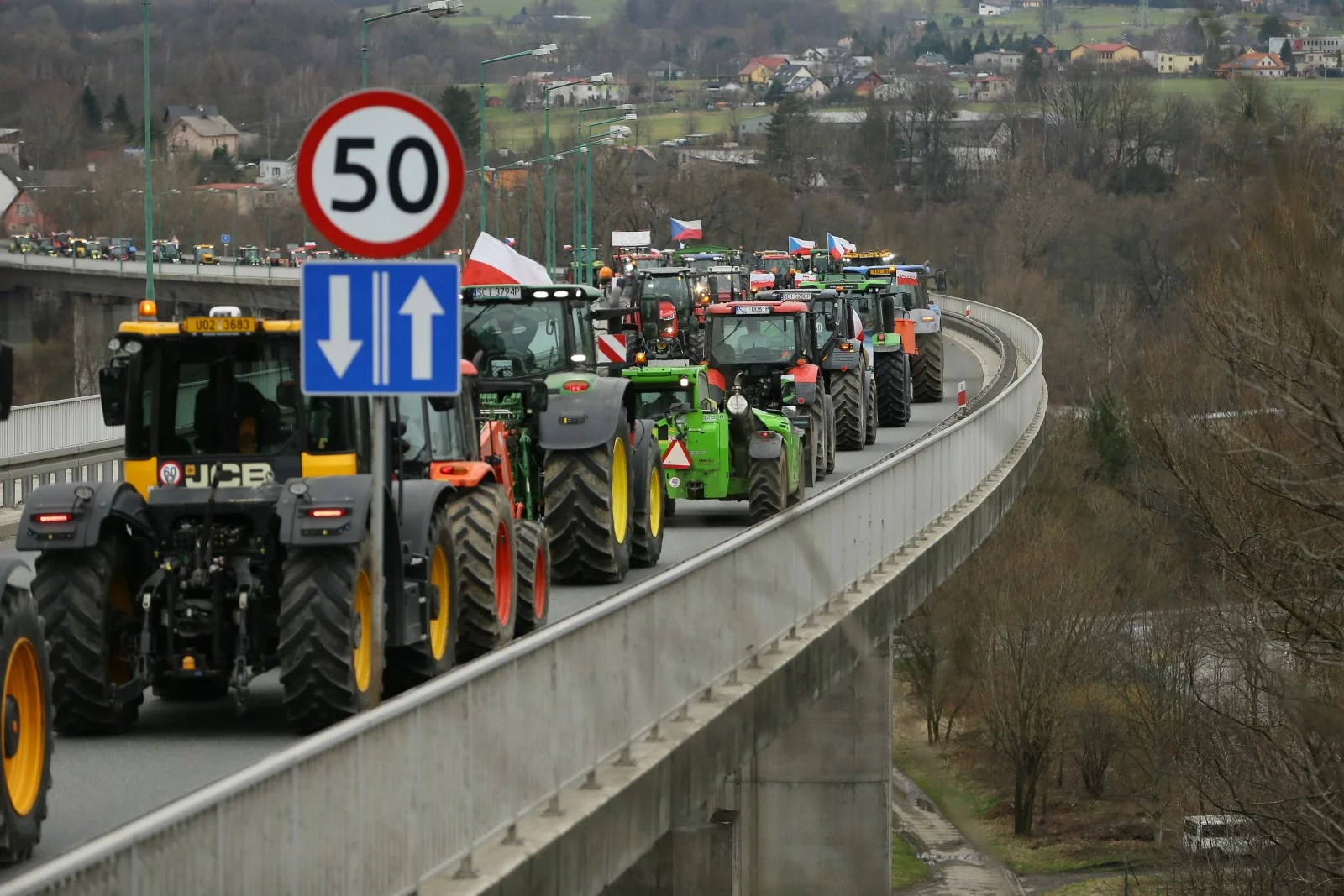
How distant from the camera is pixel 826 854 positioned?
→ 113 feet

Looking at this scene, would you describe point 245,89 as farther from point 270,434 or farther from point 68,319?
point 270,434

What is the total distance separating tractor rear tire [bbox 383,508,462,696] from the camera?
12453 millimetres

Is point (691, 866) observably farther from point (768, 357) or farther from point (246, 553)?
point (246, 553)

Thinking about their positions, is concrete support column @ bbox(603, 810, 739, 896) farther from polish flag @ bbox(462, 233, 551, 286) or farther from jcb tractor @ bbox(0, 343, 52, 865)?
jcb tractor @ bbox(0, 343, 52, 865)

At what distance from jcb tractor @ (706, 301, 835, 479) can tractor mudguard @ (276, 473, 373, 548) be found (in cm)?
1858

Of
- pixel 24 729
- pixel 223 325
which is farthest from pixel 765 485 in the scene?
pixel 24 729

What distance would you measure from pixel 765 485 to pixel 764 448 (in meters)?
0.40

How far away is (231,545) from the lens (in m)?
11.8

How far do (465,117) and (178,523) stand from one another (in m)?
103

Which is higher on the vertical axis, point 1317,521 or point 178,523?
point 178,523

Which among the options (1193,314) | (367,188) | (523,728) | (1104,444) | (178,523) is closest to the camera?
(367,188)

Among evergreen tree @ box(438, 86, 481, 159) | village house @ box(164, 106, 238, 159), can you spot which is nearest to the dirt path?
evergreen tree @ box(438, 86, 481, 159)

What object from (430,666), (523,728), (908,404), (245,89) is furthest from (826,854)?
(245,89)

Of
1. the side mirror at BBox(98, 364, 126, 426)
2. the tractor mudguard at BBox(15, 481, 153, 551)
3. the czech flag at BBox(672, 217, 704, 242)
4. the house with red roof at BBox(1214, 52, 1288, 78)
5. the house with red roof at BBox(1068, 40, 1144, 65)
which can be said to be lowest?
the czech flag at BBox(672, 217, 704, 242)
